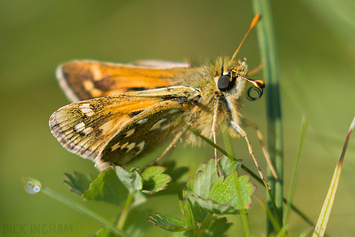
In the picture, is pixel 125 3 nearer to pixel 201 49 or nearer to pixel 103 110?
pixel 201 49

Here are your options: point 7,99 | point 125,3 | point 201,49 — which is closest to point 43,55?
point 7,99

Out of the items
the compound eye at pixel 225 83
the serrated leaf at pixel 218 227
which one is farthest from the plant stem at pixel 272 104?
the compound eye at pixel 225 83

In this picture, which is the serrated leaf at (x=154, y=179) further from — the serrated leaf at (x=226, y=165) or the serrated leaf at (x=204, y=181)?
the serrated leaf at (x=226, y=165)

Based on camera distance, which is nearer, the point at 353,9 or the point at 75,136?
the point at 75,136

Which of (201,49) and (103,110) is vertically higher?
(201,49)

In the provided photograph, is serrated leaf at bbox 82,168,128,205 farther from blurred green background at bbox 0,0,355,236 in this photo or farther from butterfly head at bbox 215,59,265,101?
butterfly head at bbox 215,59,265,101

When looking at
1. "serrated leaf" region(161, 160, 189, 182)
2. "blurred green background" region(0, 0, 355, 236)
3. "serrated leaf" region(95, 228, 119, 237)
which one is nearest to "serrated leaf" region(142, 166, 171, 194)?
"serrated leaf" region(161, 160, 189, 182)
